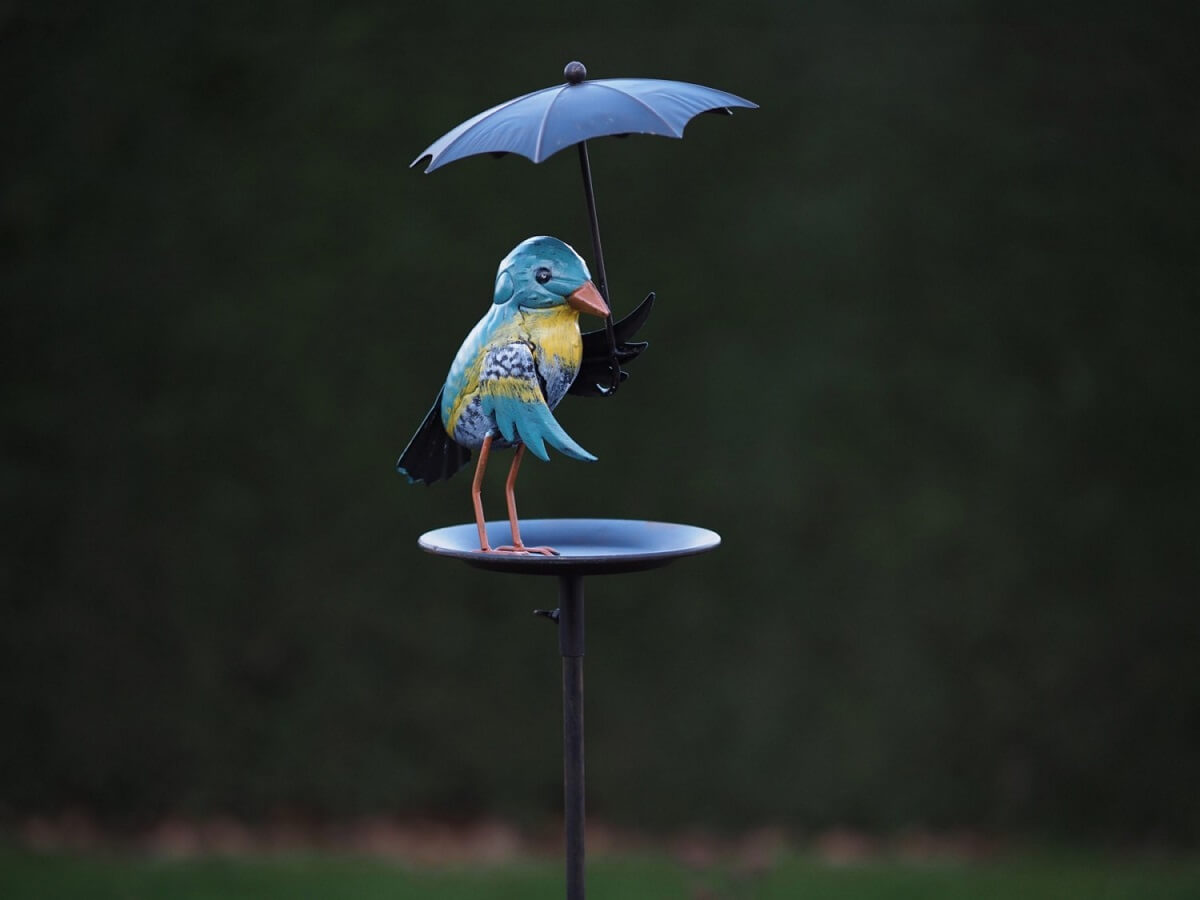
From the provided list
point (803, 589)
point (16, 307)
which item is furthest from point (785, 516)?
point (16, 307)

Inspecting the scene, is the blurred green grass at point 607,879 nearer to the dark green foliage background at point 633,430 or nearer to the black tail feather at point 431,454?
the dark green foliage background at point 633,430

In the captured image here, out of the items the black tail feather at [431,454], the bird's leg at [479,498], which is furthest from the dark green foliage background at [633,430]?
the bird's leg at [479,498]

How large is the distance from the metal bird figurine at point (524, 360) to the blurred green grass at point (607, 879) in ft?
5.15

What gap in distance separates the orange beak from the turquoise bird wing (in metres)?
0.11

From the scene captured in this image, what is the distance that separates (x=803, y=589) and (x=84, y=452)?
79.2 inches

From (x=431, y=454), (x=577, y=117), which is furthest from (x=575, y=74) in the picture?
(x=431, y=454)

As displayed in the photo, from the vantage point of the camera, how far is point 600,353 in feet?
8.23

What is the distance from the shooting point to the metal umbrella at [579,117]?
2.12 m

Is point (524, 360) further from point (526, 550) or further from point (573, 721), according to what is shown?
point (573, 721)

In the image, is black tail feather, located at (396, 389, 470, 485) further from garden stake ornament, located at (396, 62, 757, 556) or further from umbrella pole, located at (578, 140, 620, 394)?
umbrella pole, located at (578, 140, 620, 394)

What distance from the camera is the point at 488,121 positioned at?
227 centimetres

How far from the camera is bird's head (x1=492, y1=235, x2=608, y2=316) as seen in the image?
2.32 metres

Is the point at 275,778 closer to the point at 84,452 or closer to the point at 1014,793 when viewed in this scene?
the point at 84,452

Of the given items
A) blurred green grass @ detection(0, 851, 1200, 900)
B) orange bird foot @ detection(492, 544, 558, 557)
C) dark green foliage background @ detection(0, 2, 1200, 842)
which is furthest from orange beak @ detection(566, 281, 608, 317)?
blurred green grass @ detection(0, 851, 1200, 900)
